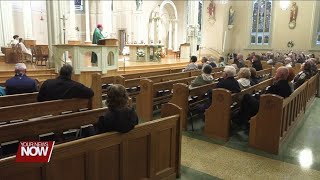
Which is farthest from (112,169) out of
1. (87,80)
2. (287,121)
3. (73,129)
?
(87,80)

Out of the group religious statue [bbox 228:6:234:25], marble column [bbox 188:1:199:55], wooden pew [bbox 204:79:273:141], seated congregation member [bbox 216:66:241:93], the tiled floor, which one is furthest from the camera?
religious statue [bbox 228:6:234:25]

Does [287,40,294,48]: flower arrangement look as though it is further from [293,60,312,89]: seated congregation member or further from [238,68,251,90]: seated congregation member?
[238,68,251,90]: seated congregation member

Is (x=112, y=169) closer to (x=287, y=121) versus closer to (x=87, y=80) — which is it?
(x=287, y=121)

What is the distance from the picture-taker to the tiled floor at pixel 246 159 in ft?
10.4

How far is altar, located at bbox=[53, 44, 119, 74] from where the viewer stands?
272 inches

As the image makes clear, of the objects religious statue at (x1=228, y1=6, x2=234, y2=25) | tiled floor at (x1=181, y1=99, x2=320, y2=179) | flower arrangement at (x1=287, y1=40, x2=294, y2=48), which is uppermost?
religious statue at (x1=228, y1=6, x2=234, y2=25)

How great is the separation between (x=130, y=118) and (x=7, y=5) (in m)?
13.2

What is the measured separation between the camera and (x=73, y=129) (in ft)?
9.34

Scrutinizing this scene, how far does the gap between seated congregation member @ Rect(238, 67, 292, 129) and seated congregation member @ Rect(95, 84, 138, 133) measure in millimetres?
2564

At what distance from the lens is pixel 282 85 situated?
422 centimetres

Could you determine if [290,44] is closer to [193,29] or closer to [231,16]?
[231,16]

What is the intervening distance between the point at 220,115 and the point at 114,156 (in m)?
2.36

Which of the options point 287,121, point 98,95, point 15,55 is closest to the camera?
point 287,121

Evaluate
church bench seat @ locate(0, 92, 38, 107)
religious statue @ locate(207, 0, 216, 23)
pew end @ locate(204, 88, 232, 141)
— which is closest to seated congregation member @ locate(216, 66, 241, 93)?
pew end @ locate(204, 88, 232, 141)
